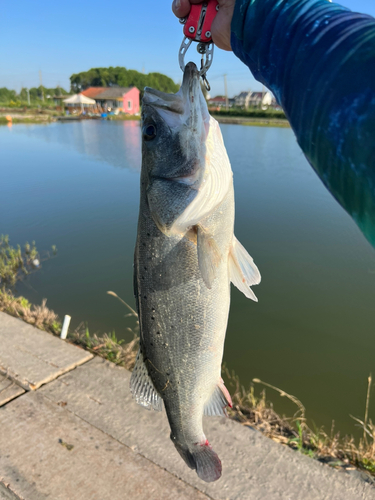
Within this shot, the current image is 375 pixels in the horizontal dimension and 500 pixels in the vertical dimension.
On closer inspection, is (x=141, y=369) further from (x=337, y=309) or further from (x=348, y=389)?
(x=337, y=309)

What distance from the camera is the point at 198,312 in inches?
61.7

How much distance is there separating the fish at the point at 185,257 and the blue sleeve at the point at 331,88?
0.47 m

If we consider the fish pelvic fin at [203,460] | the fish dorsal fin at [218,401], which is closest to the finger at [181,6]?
the fish dorsal fin at [218,401]

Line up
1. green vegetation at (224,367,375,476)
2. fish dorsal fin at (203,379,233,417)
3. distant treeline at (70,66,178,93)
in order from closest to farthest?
1. fish dorsal fin at (203,379,233,417)
2. green vegetation at (224,367,375,476)
3. distant treeline at (70,66,178,93)

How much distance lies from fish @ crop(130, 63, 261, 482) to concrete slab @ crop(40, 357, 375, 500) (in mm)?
722

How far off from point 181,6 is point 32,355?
3.09 metres

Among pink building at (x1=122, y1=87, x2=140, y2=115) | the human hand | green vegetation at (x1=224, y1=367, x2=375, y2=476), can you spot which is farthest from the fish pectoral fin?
pink building at (x1=122, y1=87, x2=140, y2=115)

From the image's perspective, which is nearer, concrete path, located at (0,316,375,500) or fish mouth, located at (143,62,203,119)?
fish mouth, located at (143,62,203,119)

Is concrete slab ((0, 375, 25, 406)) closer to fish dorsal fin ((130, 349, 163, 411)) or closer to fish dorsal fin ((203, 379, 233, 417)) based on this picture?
fish dorsal fin ((130, 349, 163, 411))

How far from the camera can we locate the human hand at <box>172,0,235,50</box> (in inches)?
57.9

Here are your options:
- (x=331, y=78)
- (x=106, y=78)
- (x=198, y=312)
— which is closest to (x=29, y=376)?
(x=198, y=312)

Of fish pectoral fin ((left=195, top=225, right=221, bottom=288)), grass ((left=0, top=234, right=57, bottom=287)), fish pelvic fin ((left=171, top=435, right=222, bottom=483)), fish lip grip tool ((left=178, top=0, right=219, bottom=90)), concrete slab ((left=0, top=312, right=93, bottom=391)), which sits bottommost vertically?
grass ((left=0, top=234, right=57, bottom=287))

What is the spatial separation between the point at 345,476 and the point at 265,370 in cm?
205

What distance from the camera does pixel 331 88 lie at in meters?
0.84
